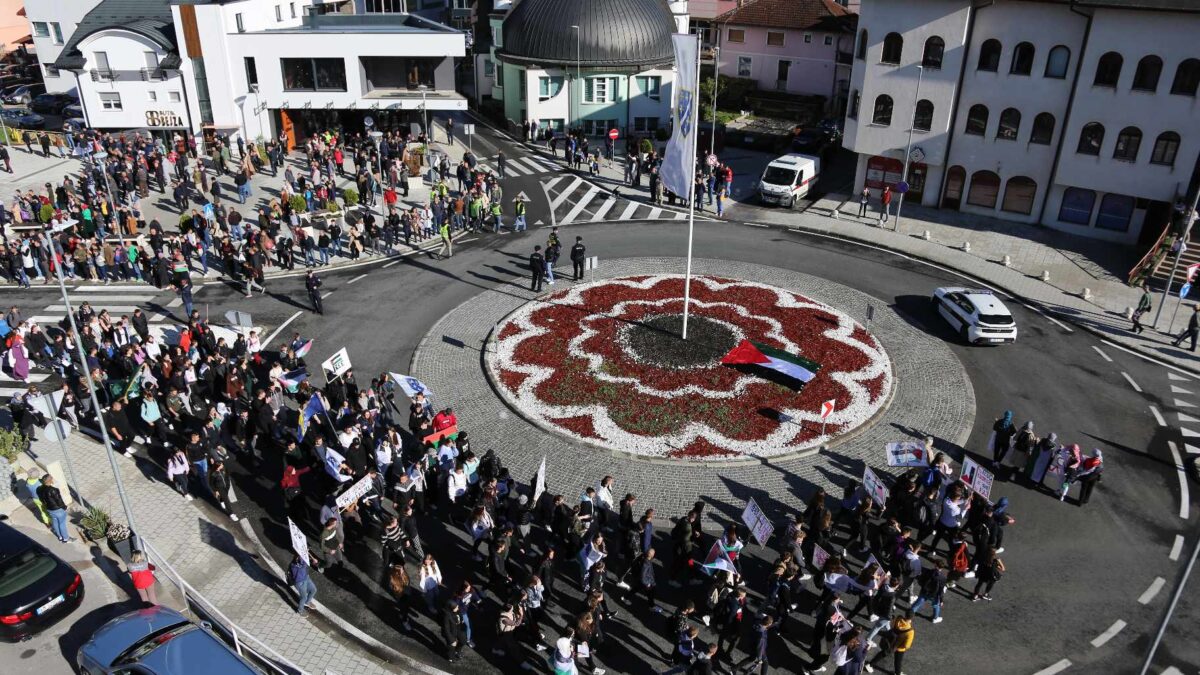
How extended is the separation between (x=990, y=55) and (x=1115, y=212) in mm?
Answer: 10172

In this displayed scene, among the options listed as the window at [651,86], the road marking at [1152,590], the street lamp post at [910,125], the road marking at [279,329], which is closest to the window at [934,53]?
the street lamp post at [910,125]

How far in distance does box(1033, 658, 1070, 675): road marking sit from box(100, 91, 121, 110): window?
57.6 metres

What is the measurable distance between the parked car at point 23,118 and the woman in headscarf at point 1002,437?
219 feet

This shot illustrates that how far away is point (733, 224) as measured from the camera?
46.0 meters

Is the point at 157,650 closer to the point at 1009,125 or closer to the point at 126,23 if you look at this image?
the point at 1009,125

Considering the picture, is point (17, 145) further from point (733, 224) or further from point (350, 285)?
point (733, 224)

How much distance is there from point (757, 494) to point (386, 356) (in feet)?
48.8

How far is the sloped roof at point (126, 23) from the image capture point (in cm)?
5256

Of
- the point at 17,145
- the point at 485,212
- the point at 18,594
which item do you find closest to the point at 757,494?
the point at 18,594

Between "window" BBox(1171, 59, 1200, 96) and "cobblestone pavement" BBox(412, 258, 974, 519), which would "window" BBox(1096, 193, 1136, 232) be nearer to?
"window" BBox(1171, 59, 1200, 96)

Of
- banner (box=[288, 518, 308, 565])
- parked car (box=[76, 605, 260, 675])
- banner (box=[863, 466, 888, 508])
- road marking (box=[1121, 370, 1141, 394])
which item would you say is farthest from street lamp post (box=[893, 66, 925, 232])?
parked car (box=[76, 605, 260, 675])

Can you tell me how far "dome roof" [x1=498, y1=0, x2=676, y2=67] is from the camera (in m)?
59.7

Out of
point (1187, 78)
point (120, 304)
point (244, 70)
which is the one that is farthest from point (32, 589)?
point (1187, 78)

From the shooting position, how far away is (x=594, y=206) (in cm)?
4872
